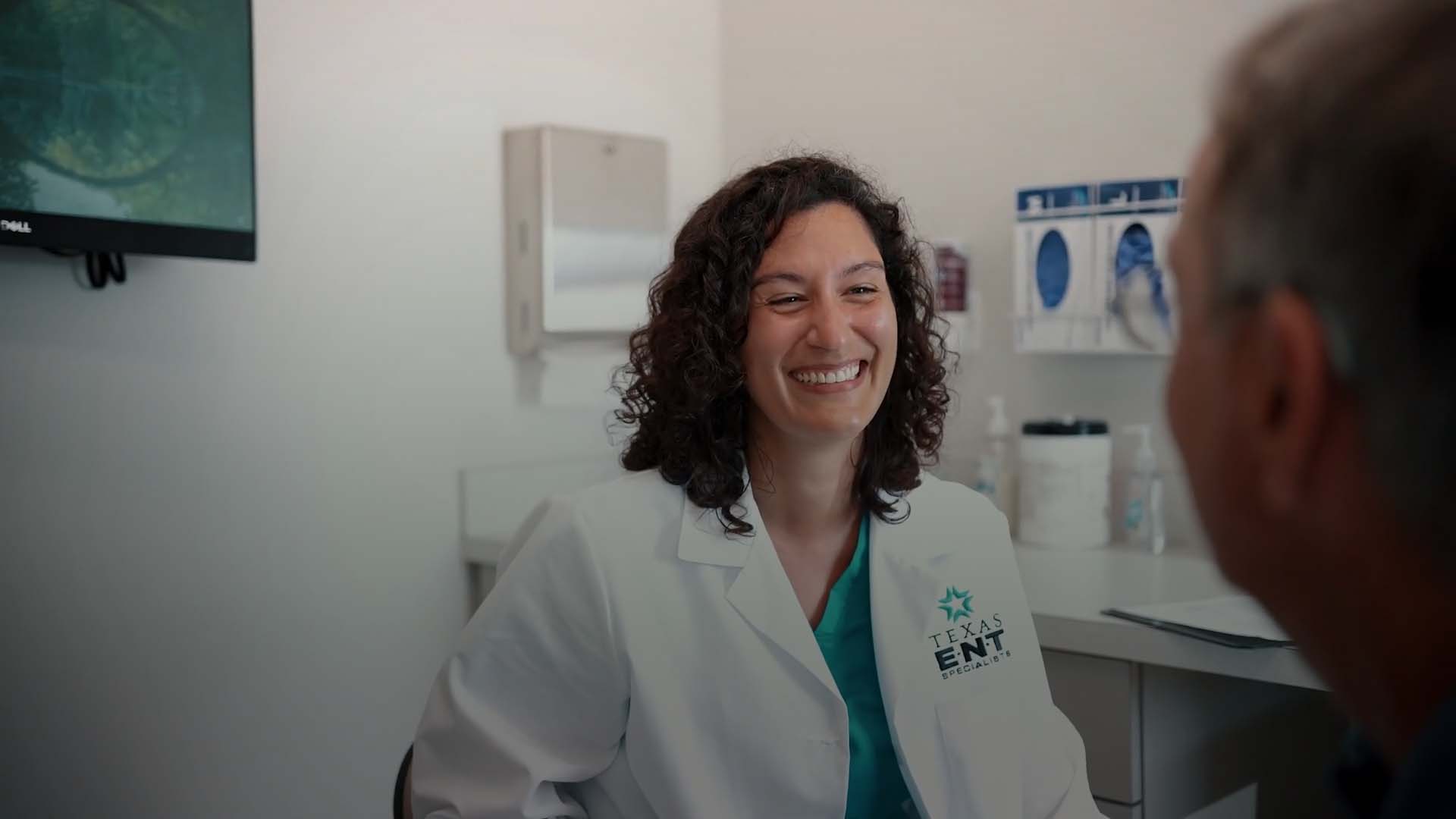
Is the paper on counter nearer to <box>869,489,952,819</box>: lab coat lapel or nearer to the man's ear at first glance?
<box>869,489,952,819</box>: lab coat lapel

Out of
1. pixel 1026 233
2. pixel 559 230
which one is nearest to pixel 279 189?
pixel 559 230

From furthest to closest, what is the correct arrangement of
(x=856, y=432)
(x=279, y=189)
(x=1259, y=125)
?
(x=279, y=189), (x=856, y=432), (x=1259, y=125)

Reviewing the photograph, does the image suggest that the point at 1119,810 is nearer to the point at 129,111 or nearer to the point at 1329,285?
the point at 1329,285

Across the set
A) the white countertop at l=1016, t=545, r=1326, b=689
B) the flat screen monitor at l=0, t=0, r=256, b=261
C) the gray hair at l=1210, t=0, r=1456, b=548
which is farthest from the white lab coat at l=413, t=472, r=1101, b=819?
the gray hair at l=1210, t=0, r=1456, b=548

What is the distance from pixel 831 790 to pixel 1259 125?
91 centimetres

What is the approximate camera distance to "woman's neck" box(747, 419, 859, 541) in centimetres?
139

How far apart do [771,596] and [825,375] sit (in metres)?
0.24

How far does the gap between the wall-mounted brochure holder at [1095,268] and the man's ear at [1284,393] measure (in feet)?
5.46

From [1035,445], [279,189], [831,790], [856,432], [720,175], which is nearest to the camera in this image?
[831,790]

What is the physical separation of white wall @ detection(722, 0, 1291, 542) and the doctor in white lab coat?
716mm

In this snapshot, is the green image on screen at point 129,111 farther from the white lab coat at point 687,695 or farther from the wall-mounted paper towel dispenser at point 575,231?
the white lab coat at point 687,695

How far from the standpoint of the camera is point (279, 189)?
198 cm

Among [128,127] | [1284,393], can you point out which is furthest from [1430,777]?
[128,127]

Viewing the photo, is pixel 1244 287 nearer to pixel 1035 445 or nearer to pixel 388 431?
pixel 1035 445
